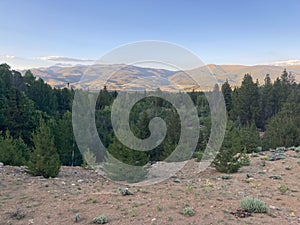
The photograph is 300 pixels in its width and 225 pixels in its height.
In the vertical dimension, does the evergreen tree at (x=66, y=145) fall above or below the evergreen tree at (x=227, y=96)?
below

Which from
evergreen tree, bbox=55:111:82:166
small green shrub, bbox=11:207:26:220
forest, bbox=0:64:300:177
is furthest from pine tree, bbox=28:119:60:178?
evergreen tree, bbox=55:111:82:166

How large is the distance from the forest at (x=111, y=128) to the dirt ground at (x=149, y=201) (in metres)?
2.34

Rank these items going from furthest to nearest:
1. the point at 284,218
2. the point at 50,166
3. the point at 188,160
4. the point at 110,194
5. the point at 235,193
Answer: the point at 188,160 < the point at 50,166 < the point at 235,193 < the point at 110,194 < the point at 284,218

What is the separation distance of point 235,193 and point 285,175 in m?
5.68

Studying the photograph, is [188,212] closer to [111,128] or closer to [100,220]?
[100,220]

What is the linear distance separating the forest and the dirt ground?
234 cm

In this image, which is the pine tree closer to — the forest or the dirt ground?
the forest

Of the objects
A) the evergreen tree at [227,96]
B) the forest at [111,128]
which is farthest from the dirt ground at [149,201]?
the evergreen tree at [227,96]

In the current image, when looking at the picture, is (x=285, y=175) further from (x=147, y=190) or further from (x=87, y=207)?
(x=87, y=207)

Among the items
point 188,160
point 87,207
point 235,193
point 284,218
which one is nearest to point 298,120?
point 188,160

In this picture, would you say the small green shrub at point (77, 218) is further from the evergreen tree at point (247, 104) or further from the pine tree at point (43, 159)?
the evergreen tree at point (247, 104)

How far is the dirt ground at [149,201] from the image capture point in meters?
8.20

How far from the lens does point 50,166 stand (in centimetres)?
1566

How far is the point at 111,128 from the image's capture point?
42.9m
